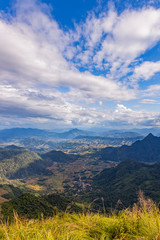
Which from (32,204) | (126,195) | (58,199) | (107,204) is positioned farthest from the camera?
(126,195)

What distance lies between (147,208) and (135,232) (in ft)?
5.64

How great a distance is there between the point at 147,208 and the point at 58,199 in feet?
427

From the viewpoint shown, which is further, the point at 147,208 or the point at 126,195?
the point at 126,195

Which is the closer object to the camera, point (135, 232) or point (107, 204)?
point (135, 232)

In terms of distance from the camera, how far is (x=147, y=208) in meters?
5.34

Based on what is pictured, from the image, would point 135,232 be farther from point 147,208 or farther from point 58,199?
point 58,199

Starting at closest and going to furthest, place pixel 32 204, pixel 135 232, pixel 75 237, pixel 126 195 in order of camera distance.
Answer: pixel 75 237
pixel 135 232
pixel 32 204
pixel 126 195

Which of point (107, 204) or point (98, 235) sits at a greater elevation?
point (98, 235)

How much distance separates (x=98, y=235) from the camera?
412cm

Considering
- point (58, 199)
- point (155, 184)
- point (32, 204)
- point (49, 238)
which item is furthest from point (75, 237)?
point (155, 184)

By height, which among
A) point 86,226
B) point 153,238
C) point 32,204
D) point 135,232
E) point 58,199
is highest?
point 153,238

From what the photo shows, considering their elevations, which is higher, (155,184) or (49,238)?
(49,238)

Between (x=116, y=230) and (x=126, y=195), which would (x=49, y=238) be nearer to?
(x=116, y=230)

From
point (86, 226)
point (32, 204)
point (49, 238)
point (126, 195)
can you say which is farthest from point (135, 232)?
point (126, 195)
